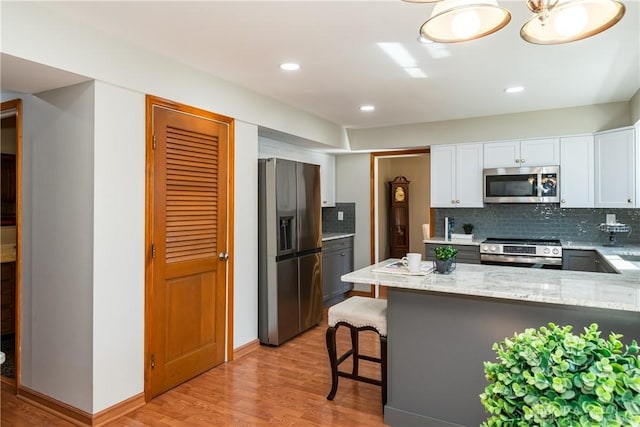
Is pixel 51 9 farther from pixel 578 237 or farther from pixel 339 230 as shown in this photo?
pixel 578 237

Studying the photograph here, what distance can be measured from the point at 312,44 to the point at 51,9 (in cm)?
151

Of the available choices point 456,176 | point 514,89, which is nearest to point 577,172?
point 456,176

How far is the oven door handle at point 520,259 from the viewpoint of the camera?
4.29m

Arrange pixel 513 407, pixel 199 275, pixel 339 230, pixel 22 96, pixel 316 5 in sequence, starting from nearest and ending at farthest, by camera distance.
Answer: pixel 513 407
pixel 316 5
pixel 22 96
pixel 199 275
pixel 339 230

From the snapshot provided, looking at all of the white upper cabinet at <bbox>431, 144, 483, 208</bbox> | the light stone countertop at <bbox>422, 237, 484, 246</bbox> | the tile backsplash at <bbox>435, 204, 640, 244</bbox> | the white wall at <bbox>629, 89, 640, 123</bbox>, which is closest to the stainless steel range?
the light stone countertop at <bbox>422, 237, 484, 246</bbox>

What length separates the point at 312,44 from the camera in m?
2.69

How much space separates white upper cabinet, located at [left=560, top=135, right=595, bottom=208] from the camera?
4.42 meters

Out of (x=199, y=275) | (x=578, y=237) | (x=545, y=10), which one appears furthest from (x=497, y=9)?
(x=578, y=237)

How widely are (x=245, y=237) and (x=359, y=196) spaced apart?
266cm

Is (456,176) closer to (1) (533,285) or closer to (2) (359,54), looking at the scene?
(2) (359,54)

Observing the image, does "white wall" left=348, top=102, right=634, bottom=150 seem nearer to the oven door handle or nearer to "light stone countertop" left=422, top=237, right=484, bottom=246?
"light stone countertop" left=422, top=237, right=484, bottom=246

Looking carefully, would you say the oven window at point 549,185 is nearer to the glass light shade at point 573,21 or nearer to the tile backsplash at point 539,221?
the tile backsplash at point 539,221

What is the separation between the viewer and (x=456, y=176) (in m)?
5.14

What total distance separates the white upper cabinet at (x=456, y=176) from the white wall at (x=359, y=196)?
104 cm
